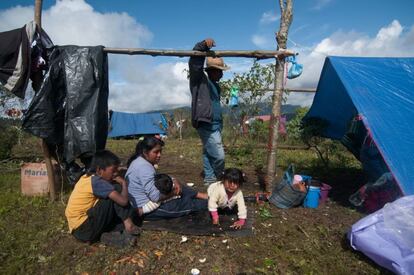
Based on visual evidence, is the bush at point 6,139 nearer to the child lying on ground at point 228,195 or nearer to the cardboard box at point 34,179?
the cardboard box at point 34,179

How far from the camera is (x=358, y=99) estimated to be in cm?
397

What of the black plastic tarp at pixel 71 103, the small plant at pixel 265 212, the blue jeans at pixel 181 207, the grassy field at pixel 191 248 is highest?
the black plastic tarp at pixel 71 103

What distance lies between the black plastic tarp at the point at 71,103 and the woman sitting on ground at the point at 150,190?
0.69m

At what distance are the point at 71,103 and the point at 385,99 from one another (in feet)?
13.7

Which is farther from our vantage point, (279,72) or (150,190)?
(279,72)

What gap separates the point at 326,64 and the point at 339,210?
2.37 meters

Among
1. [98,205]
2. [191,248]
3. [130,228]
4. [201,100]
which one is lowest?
[191,248]

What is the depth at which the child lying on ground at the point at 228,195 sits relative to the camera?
337 centimetres

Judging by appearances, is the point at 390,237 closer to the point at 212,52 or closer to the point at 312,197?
the point at 312,197

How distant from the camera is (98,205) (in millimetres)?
2996

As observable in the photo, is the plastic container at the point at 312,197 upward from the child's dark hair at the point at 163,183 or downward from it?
downward

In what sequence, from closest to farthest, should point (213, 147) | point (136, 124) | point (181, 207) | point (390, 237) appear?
point (390, 237)
point (181, 207)
point (213, 147)
point (136, 124)

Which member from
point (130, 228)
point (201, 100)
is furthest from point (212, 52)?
point (130, 228)

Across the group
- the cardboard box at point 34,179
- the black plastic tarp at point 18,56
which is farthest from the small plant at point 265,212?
the black plastic tarp at point 18,56
